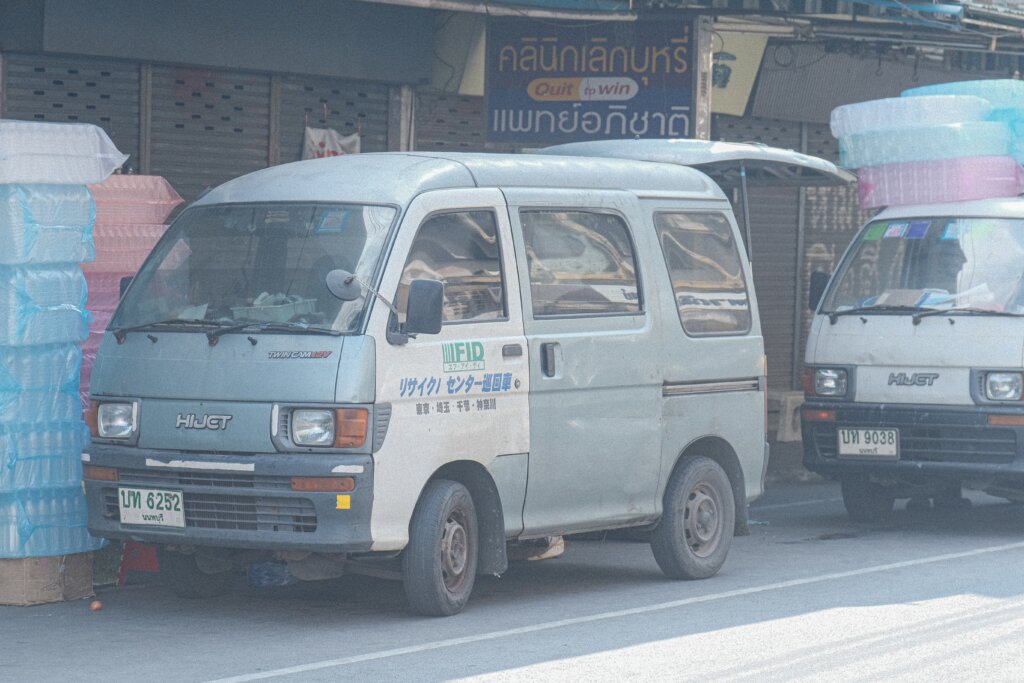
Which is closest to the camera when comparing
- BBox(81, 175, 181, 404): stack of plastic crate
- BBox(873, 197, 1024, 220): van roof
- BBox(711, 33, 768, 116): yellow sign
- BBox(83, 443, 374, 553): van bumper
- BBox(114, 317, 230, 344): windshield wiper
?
BBox(83, 443, 374, 553): van bumper

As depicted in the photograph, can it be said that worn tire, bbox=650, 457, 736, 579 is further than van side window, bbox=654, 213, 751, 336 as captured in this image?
No

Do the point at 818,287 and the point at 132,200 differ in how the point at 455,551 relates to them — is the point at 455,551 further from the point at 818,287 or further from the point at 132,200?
the point at 818,287

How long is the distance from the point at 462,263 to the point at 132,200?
221 cm

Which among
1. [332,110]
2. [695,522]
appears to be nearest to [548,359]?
[695,522]

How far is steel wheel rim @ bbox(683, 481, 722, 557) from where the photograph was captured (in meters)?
9.59

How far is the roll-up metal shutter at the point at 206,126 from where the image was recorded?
41.0 feet

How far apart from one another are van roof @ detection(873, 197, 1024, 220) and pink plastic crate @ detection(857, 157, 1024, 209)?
0.08 m

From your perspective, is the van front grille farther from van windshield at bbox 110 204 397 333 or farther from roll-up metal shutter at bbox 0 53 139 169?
roll-up metal shutter at bbox 0 53 139 169

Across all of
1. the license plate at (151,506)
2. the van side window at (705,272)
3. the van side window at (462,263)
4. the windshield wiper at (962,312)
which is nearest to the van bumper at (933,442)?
the windshield wiper at (962,312)

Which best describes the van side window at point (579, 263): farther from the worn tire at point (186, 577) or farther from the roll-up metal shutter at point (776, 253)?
the roll-up metal shutter at point (776, 253)

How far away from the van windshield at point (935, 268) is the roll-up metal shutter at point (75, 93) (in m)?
4.99

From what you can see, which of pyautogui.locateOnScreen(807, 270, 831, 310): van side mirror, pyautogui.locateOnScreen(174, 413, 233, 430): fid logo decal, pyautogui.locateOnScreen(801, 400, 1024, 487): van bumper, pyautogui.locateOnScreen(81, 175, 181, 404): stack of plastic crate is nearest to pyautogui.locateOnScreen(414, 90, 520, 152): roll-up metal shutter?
pyautogui.locateOnScreen(807, 270, 831, 310): van side mirror

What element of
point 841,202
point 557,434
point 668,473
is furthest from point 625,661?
point 841,202

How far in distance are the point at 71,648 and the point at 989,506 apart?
8.25m
